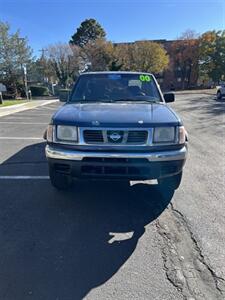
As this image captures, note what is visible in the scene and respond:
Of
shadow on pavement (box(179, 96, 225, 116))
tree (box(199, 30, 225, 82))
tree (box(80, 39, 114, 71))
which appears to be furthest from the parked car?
tree (box(199, 30, 225, 82))

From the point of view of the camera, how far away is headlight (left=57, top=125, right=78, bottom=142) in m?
3.63

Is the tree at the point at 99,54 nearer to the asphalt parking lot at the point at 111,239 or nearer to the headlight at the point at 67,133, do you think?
the asphalt parking lot at the point at 111,239

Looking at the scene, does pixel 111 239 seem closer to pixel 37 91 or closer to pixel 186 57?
pixel 37 91

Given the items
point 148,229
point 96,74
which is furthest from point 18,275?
point 96,74

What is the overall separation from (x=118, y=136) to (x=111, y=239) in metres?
1.20

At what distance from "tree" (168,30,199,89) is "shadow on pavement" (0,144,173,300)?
62.3 metres

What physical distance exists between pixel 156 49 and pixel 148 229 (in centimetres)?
5531

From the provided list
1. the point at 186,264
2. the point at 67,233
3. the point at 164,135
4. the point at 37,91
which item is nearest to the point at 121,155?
the point at 164,135

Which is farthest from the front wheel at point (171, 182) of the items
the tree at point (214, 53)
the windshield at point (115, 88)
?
the tree at point (214, 53)

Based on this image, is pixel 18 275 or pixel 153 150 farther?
pixel 153 150

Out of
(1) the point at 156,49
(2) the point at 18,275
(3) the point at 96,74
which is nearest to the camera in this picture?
(2) the point at 18,275

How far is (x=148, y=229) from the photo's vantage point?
3443 mm

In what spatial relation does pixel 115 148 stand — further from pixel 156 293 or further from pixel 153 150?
pixel 156 293

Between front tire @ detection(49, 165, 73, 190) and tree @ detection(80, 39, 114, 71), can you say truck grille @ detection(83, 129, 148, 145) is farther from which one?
tree @ detection(80, 39, 114, 71)
